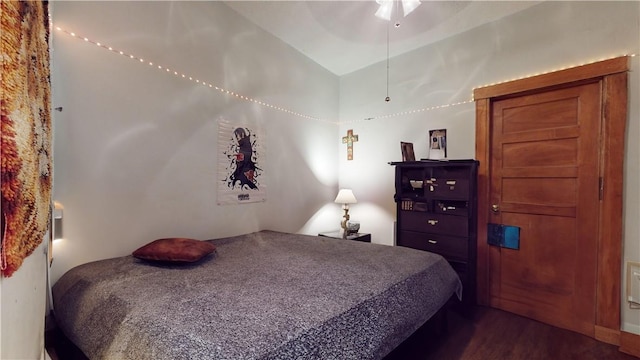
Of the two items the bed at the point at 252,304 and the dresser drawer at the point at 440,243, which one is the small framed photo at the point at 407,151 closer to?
the dresser drawer at the point at 440,243

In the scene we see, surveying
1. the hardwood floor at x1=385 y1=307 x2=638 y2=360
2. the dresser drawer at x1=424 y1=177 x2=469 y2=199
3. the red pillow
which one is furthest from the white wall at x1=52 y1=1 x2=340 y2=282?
the hardwood floor at x1=385 y1=307 x2=638 y2=360

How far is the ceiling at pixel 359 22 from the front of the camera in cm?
249

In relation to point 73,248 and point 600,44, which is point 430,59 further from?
point 73,248

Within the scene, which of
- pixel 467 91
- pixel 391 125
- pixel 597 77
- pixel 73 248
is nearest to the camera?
pixel 73 248

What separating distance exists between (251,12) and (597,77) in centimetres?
301

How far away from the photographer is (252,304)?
1113 mm

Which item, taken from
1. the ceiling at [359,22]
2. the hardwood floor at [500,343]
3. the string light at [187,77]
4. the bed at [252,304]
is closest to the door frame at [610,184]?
the hardwood floor at [500,343]

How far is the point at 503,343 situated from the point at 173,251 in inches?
95.2

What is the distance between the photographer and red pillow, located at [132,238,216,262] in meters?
1.64

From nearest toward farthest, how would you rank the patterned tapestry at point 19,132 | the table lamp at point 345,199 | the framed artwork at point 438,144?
the patterned tapestry at point 19,132
the framed artwork at point 438,144
the table lamp at point 345,199

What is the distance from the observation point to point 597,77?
217 centimetres

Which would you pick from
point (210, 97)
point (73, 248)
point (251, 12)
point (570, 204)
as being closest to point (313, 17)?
point (251, 12)

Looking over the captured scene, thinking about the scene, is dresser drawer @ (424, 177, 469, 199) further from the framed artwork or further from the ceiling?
the ceiling

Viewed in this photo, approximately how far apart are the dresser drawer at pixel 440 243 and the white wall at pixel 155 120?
4.42 feet
